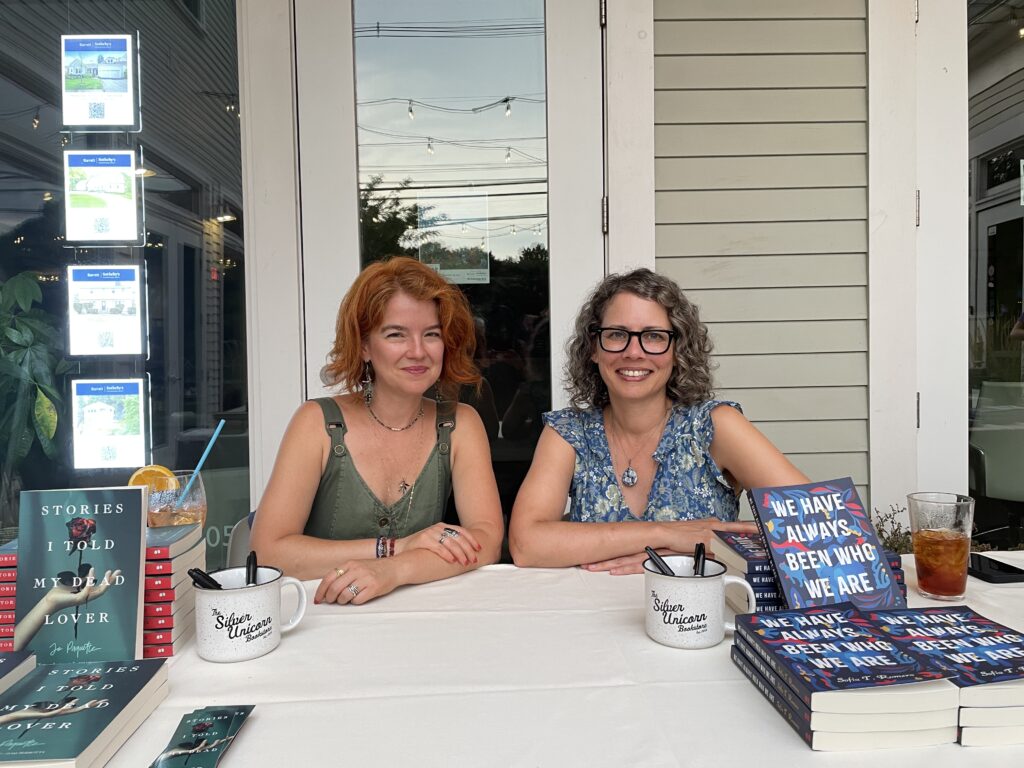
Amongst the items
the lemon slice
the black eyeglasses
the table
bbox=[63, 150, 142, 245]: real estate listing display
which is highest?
bbox=[63, 150, 142, 245]: real estate listing display

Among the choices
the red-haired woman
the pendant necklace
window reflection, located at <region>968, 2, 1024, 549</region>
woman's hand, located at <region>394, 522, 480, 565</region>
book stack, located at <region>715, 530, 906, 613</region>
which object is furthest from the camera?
window reflection, located at <region>968, 2, 1024, 549</region>

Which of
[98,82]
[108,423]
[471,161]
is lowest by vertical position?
[108,423]

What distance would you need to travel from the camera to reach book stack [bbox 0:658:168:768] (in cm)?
64

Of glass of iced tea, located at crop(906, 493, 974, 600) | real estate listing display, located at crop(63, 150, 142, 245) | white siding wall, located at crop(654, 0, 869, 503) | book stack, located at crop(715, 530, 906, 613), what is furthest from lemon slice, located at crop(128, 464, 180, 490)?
white siding wall, located at crop(654, 0, 869, 503)

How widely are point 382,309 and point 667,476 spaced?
0.79 metres

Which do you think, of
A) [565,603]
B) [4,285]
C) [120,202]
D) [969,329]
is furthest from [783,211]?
[4,285]

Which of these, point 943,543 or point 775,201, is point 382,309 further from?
point 775,201

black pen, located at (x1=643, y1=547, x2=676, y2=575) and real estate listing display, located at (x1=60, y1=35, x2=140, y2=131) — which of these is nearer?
black pen, located at (x1=643, y1=547, x2=676, y2=575)

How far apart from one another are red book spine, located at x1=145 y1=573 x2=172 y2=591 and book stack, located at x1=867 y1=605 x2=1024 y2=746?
2.98 feet

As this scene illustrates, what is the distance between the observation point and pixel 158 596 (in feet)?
3.12

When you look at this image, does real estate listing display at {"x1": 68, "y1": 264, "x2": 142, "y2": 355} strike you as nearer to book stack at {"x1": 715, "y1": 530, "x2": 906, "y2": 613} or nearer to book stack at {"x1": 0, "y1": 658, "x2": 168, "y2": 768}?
book stack at {"x1": 0, "y1": 658, "x2": 168, "y2": 768}

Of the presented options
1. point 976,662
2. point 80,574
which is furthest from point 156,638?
point 976,662

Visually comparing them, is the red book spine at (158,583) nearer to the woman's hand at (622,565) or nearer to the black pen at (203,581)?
the black pen at (203,581)

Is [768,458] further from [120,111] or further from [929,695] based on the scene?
[120,111]
